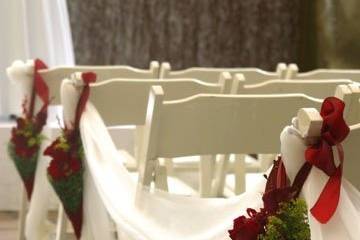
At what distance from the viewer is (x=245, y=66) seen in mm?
4391

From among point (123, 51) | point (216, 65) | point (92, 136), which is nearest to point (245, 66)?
point (216, 65)

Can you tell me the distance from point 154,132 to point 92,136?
1.11 ft

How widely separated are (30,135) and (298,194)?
1444 mm

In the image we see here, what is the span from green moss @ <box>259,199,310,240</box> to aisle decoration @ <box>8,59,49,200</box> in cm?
139

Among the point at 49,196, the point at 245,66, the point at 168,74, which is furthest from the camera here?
the point at 245,66

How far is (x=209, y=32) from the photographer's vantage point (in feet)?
14.0

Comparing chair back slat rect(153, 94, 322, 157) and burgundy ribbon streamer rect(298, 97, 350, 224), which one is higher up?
burgundy ribbon streamer rect(298, 97, 350, 224)

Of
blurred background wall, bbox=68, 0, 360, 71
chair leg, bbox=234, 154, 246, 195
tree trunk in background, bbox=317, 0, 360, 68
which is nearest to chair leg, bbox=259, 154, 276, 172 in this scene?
chair leg, bbox=234, 154, 246, 195

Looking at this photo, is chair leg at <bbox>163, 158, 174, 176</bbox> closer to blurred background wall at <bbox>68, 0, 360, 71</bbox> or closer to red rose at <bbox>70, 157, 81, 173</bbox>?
red rose at <bbox>70, 157, 81, 173</bbox>

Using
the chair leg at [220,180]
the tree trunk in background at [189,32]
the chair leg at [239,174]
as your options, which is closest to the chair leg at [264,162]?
the chair leg at [239,174]

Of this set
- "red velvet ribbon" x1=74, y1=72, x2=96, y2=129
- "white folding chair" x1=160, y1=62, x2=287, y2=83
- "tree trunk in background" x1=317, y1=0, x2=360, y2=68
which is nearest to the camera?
"red velvet ribbon" x1=74, y1=72, x2=96, y2=129

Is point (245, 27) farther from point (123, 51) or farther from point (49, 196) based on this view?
point (49, 196)

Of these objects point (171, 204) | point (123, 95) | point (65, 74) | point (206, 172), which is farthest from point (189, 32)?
point (171, 204)

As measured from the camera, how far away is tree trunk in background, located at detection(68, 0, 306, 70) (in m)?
4.12
